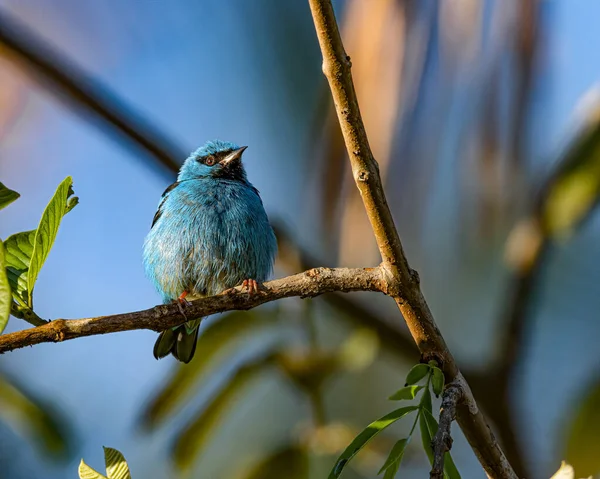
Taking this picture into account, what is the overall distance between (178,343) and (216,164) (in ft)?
4.87

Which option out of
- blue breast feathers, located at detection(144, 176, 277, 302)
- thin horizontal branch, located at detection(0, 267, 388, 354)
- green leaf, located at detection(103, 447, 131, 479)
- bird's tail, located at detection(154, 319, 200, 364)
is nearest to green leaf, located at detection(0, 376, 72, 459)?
bird's tail, located at detection(154, 319, 200, 364)

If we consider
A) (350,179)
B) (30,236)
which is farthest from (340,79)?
(350,179)

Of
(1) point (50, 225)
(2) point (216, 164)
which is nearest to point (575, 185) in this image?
(2) point (216, 164)

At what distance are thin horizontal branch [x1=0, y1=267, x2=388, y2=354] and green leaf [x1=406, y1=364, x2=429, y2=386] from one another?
10.5 inches

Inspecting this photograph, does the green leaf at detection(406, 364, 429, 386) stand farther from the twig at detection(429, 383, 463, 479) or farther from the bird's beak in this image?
the bird's beak

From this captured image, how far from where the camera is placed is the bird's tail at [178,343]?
4.66 metres

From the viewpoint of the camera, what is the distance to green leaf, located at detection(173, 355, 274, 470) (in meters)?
4.26

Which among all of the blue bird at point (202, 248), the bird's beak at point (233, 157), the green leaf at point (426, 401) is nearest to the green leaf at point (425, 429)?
the green leaf at point (426, 401)

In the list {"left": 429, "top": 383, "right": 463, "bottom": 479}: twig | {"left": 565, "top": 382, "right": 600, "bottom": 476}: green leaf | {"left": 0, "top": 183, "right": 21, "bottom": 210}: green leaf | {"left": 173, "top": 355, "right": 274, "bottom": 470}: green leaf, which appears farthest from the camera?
{"left": 173, "top": 355, "right": 274, "bottom": 470}: green leaf

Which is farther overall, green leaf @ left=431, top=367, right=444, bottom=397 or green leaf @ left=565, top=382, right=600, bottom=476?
green leaf @ left=565, top=382, right=600, bottom=476

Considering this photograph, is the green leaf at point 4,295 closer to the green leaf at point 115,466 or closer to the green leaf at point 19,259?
the green leaf at point 19,259

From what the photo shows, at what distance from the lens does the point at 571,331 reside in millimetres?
6293

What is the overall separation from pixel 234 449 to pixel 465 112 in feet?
11.5

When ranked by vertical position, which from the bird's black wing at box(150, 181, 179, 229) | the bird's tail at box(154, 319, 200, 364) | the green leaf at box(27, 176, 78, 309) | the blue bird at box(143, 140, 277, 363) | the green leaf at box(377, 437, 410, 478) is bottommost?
the green leaf at box(377, 437, 410, 478)
